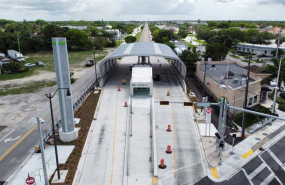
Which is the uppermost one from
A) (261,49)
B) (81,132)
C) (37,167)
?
(261,49)

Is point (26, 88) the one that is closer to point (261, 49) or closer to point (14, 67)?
point (14, 67)

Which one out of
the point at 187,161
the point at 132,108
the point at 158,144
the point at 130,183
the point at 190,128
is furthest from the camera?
the point at 132,108

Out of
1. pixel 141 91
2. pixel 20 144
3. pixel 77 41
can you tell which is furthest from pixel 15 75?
pixel 77 41

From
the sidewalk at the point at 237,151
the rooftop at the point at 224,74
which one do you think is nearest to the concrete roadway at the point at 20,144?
the sidewalk at the point at 237,151

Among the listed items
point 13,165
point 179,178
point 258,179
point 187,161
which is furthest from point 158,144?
point 13,165

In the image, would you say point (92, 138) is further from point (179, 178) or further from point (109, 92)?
point (109, 92)

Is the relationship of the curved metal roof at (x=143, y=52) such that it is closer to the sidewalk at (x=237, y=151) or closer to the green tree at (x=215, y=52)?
the green tree at (x=215, y=52)

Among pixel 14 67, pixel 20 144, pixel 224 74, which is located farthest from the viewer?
pixel 14 67

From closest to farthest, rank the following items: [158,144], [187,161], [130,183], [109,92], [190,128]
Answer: [130,183] → [187,161] → [158,144] → [190,128] → [109,92]
